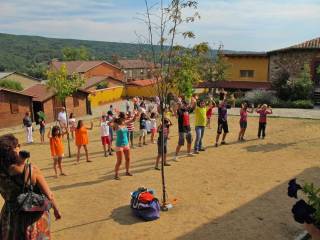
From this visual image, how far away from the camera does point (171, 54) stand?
25.4 feet

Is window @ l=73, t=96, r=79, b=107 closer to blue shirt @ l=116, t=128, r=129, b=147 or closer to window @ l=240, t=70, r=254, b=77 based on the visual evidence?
window @ l=240, t=70, r=254, b=77

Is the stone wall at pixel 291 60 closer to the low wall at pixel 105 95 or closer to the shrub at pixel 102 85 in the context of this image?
the low wall at pixel 105 95

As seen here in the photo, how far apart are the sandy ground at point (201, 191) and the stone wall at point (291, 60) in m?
16.2

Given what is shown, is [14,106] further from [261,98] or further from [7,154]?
[7,154]

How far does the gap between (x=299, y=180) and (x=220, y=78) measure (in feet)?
85.6

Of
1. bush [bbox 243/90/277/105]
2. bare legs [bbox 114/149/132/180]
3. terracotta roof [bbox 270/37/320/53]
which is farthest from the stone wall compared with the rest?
Answer: bare legs [bbox 114/149/132/180]

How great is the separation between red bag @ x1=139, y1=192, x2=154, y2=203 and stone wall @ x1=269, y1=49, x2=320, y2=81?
81.2 ft

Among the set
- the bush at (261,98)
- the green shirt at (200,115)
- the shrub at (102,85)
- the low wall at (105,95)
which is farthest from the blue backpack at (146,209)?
the shrub at (102,85)

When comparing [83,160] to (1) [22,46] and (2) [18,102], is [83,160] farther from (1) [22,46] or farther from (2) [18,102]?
(1) [22,46]

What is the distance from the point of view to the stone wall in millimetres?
29188

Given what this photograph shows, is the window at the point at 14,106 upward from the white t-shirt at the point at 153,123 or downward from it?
downward

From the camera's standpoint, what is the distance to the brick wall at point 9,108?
79.3 ft

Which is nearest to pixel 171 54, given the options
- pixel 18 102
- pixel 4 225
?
pixel 4 225

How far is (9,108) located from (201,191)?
1920cm
